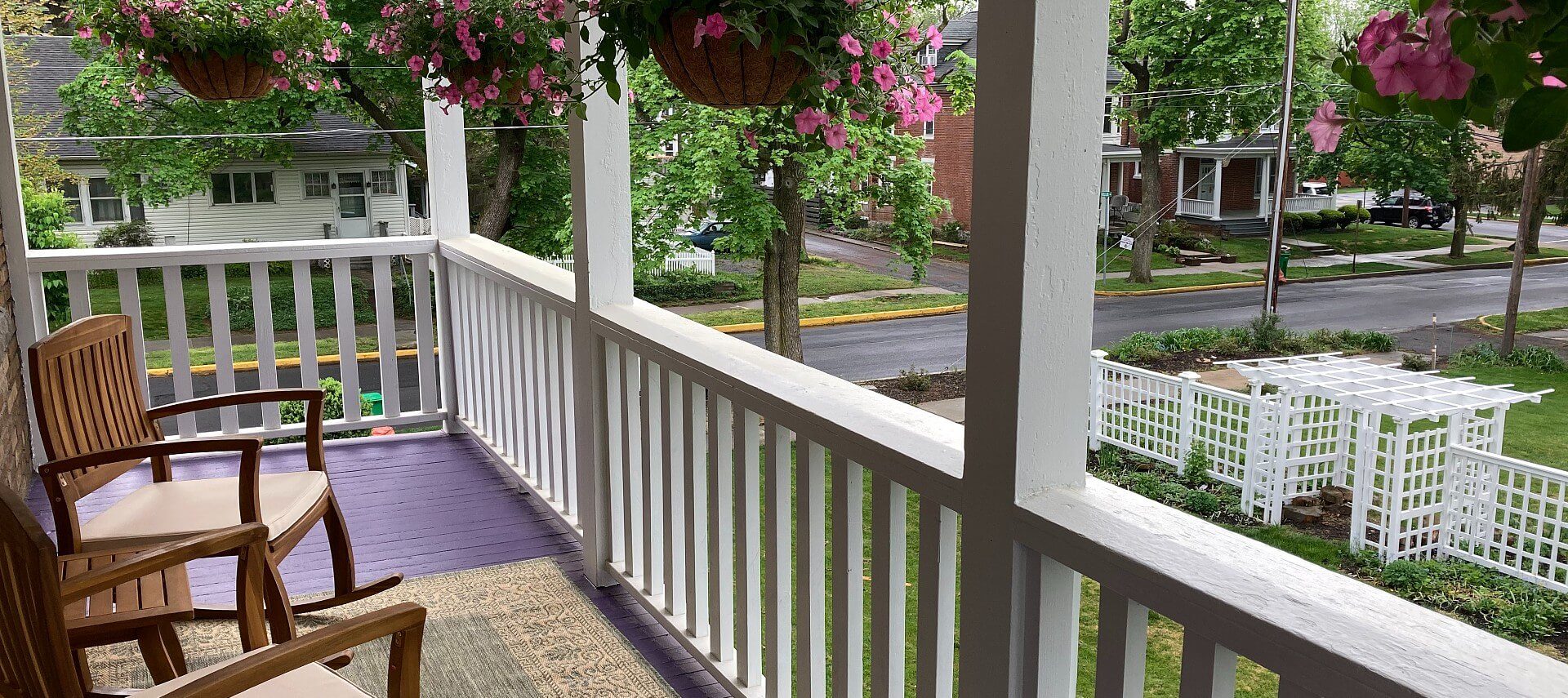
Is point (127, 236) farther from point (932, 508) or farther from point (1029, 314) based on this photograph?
point (1029, 314)

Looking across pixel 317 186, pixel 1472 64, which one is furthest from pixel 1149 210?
pixel 317 186

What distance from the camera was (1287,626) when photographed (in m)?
1.13

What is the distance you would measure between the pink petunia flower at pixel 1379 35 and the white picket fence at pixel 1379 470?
0.34 meters

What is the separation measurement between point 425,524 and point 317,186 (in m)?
2.47

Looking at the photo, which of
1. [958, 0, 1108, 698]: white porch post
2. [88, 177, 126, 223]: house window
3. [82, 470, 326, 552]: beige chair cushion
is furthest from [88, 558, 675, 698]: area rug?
[88, 177, 126, 223]: house window

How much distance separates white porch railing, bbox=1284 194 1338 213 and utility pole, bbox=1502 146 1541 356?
16 cm

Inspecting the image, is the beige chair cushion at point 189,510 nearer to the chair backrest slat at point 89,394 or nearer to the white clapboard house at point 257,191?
the chair backrest slat at point 89,394

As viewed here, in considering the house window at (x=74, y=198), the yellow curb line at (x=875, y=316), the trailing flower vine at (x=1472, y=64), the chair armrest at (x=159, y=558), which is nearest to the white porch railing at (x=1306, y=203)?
the trailing flower vine at (x=1472, y=64)

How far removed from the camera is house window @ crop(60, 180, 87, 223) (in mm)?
5309

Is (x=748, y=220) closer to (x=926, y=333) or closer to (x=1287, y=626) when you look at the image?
(x=926, y=333)

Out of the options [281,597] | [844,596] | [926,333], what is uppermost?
[926,333]

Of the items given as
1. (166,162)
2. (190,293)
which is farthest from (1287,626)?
(166,162)

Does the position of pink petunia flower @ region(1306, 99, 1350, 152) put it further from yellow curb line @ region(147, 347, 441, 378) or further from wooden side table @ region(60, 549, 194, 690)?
yellow curb line @ region(147, 347, 441, 378)

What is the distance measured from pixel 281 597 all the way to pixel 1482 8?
2.48 m
